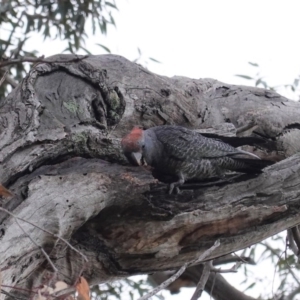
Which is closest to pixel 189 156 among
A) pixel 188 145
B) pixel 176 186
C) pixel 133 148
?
pixel 188 145

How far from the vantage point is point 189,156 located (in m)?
2.78

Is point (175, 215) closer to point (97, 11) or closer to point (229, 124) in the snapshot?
point (229, 124)

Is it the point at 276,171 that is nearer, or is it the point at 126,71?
the point at 276,171

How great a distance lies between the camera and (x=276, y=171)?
273 centimetres

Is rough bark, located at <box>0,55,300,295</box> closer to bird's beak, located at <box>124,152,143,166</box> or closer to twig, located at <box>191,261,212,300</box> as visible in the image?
bird's beak, located at <box>124,152,143,166</box>

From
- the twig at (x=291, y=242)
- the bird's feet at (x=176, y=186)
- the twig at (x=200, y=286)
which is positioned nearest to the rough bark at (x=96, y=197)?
the bird's feet at (x=176, y=186)

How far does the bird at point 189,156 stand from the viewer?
275 cm

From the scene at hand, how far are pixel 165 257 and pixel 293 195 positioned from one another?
60 cm

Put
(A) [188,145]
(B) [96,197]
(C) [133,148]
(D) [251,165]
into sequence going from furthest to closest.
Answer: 1. (A) [188,145]
2. (D) [251,165]
3. (C) [133,148]
4. (B) [96,197]

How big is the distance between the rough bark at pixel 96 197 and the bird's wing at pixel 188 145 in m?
0.20

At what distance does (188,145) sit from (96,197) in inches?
23.9

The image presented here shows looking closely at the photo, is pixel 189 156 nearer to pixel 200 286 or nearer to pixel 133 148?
pixel 133 148

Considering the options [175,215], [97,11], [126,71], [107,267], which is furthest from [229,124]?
[97,11]

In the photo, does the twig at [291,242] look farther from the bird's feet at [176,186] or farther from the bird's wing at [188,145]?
the bird's feet at [176,186]
